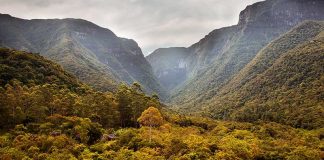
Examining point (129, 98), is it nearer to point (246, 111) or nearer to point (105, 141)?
point (105, 141)

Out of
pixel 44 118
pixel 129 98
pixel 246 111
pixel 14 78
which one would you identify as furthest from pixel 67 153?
pixel 246 111

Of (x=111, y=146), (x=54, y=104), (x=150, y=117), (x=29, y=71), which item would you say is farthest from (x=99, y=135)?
(x=29, y=71)

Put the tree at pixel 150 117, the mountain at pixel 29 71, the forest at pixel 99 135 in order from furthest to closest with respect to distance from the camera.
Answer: the mountain at pixel 29 71 < the tree at pixel 150 117 < the forest at pixel 99 135

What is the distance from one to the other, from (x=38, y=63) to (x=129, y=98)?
4743cm

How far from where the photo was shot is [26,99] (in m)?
Answer: 78.7

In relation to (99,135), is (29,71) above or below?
above

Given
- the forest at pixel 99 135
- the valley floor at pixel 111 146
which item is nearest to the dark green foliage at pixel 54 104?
the forest at pixel 99 135

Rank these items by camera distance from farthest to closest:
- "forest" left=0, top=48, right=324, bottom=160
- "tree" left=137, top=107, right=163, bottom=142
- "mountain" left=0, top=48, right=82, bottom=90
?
1. "mountain" left=0, top=48, right=82, bottom=90
2. "tree" left=137, top=107, right=163, bottom=142
3. "forest" left=0, top=48, right=324, bottom=160

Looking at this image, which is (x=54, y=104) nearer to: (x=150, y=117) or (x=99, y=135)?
(x=99, y=135)

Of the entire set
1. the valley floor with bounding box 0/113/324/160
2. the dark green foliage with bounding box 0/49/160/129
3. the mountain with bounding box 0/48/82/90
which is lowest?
the valley floor with bounding box 0/113/324/160

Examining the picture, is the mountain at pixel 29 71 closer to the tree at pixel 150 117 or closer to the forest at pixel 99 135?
the forest at pixel 99 135

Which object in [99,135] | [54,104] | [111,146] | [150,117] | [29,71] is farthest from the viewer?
[29,71]

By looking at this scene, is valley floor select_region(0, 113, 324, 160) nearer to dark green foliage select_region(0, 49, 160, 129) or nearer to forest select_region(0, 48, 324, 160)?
forest select_region(0, 48, 324, 160)

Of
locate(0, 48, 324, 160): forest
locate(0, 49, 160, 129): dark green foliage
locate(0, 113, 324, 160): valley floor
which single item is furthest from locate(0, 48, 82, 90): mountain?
locate(0, 113, 324, 160): valley floor
